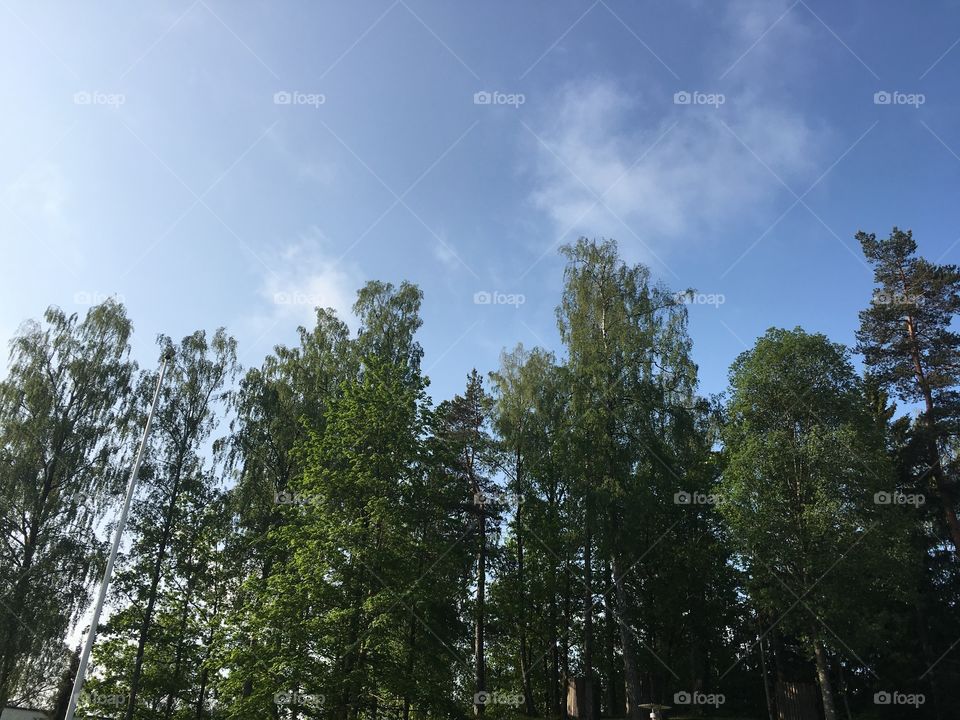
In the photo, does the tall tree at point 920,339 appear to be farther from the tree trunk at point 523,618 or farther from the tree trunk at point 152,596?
the tree trunk at point 152,596

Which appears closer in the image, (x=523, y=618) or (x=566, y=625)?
(x=523, y=618)

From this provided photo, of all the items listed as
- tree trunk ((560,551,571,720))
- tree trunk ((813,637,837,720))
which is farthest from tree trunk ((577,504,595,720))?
tree trunk ((813,637,837,720))

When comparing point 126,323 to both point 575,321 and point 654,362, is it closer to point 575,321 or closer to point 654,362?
point 575,321

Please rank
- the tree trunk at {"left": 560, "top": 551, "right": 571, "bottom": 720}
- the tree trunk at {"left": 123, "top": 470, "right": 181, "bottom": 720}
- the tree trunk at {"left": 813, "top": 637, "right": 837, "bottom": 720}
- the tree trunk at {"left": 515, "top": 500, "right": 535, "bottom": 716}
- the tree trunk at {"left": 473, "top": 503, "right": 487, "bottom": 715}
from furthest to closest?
the tree trunk at {"left": 560, "top": 551, "right": 571, "bottom": 720}, the tree trunk at {"left": 515, "top": 500, "right": 535, "bottom": 716}, the tree trunk at {"left": 473, "top": 503, "right": 487, "bottom": 715}, the tree trunk at {"left": 123, "top": 470, "right": 181, "bottom": 720}, the tree trunk at {"left": 813, "top": 637, "right": 837, "bottom": 720}

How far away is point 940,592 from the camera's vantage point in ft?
97.0

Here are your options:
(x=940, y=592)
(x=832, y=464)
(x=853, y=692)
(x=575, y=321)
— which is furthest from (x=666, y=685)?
(x=575, y=321)

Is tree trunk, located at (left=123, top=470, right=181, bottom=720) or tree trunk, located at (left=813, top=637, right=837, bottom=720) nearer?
tree trunk, located at (left=813, top=637, right=837, bottom=720)

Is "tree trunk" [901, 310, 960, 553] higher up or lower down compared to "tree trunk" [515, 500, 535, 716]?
higher up

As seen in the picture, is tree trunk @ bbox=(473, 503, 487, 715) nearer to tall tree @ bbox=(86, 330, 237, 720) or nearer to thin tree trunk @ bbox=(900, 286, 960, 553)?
tall tree @ bbox=(86, 330, 237, 720)

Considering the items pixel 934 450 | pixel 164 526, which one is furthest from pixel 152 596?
pixel 934 450

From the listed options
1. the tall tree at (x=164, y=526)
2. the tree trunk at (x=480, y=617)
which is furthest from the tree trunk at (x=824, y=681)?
the tall tree at (x=164, y=526)

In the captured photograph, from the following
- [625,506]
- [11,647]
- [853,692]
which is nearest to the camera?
[11,647]

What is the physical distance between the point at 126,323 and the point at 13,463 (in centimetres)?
795

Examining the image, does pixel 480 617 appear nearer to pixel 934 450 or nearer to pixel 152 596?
pixel 152 596
